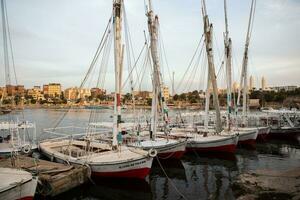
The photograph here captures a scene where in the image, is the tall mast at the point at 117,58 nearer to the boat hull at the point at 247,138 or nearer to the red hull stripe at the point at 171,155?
the red hull stripe at the point at 171,155

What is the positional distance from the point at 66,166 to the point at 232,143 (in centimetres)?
1995

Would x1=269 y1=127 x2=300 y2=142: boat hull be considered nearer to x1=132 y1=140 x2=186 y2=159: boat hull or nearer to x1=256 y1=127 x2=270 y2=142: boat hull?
x1=256 y1=127 x2=270 y2=142: boat hull

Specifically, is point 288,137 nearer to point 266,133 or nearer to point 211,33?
point 266,133

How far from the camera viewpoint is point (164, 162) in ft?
97.9

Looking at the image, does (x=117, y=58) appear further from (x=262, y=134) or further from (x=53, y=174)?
(x=262, y=134)

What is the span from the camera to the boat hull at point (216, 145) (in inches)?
1314

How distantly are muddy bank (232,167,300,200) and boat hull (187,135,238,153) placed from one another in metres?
10.1

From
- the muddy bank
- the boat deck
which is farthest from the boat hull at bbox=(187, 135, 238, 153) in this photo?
the boat deck

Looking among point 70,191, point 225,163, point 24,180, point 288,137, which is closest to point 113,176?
point 70,191

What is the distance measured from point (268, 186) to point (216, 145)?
47.2 feet

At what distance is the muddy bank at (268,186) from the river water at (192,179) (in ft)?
3.73

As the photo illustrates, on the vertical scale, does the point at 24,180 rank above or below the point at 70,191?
above

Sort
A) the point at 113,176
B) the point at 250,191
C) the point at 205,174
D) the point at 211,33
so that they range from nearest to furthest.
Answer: the point at 250,191 < the point at 113,176 < the point at 205,174 < the point at 211,33

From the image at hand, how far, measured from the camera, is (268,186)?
19047 mm
